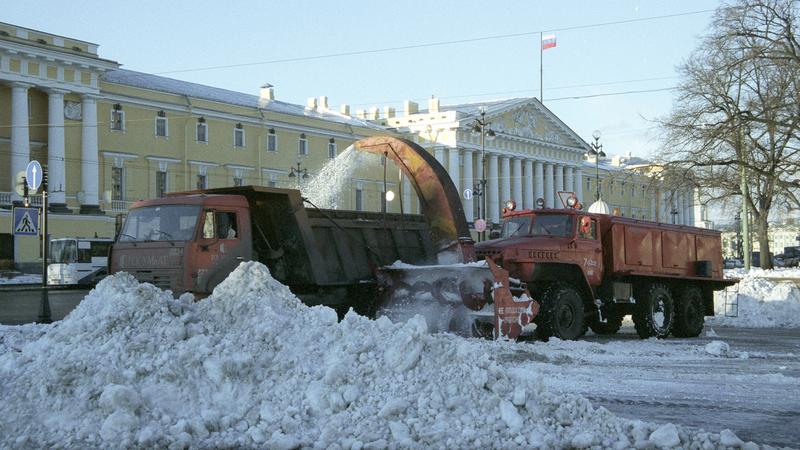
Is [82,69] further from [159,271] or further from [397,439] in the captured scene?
[397,439]

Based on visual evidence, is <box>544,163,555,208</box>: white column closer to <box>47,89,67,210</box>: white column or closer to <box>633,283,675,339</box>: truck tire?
<box>47,89,67,210</box>: white column

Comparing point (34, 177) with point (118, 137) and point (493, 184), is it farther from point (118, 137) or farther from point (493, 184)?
point (493, 184)

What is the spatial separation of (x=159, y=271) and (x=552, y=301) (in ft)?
22.9

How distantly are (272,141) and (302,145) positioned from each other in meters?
2.68

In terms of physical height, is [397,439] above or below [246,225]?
below

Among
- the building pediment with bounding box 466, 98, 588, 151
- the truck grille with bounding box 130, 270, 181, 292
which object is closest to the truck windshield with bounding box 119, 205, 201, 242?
the truck grille with bounding box 130, 270, 181, 292

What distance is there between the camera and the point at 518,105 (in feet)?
277

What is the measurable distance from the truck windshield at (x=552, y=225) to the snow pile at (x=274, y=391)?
27.7 feet

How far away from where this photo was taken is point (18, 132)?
160ft

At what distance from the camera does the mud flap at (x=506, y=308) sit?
1495 cm

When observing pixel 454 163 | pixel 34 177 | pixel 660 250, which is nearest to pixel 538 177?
pixel 454 163

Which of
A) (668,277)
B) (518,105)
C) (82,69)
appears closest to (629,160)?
(518,105)

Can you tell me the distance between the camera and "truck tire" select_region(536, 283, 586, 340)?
1645cm

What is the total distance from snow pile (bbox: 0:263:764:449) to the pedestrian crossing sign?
11.0m
